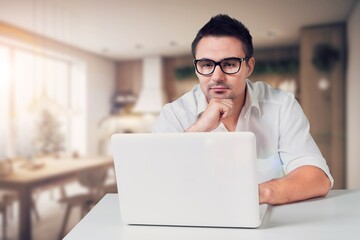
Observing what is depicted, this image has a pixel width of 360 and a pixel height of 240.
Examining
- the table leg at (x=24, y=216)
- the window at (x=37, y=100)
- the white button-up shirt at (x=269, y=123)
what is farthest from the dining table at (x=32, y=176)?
the white button-up shirt at (x=269, y=123)

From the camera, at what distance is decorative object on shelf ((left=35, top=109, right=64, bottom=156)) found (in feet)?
10.6

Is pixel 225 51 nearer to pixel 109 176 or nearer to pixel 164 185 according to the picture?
pixel 164 185

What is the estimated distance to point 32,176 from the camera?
2613 millimetres

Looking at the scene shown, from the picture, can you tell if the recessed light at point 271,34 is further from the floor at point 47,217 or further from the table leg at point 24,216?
the table leg at point 24,216

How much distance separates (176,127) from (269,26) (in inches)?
104

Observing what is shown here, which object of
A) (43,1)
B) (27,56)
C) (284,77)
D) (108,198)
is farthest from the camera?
(284,77)

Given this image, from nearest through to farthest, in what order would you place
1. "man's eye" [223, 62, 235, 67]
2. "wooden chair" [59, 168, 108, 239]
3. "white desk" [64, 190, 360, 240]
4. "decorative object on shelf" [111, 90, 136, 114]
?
"white desk" [64, 190, 360, 240] → "man's eye" [223, 62, 235, 67] → "wooden chair" [59, 168, 108, 239] → "decorative object on shelf" [111, 90, 136, 114]

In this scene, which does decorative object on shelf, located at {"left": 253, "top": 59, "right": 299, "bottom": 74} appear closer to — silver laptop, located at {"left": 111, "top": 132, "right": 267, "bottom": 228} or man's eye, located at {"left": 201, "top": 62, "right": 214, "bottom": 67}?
man's eye, located at {"left": 201, "top": 62, "right": 214, "bottom": 67}

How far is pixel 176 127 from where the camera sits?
1.08 m

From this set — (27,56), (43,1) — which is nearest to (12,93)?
(27,56)

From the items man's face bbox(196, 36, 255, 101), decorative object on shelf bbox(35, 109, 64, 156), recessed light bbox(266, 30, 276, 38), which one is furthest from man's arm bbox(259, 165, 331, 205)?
recessed light bbox(266, 30, 276, 38)

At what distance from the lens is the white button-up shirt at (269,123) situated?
0.94m

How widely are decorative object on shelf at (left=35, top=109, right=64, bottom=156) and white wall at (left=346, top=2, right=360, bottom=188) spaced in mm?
→ 2448

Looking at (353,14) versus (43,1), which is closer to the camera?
(43,1)
